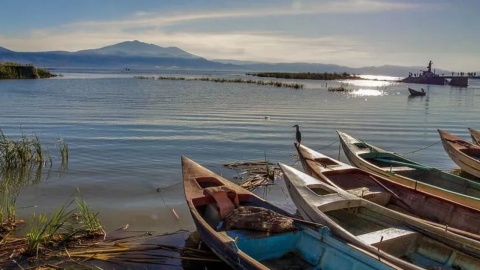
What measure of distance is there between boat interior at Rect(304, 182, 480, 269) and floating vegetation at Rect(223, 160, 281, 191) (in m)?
4.57

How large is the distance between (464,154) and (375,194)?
220 inches

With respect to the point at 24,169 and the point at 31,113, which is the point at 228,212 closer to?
the point at 24,169

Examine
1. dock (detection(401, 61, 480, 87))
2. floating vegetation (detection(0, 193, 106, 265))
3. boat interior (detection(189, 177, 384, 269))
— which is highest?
dock (detection(401, 61, 480, 87))

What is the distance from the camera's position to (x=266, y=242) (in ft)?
22.8

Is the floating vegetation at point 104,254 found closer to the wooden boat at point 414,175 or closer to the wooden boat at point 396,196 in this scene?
the wooden boat at point 396,196

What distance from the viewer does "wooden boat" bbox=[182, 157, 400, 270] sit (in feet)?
20.3

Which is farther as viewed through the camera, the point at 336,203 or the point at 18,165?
the point at 18,165

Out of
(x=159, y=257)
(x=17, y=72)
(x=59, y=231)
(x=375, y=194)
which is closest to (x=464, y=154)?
(x=375, y=194)

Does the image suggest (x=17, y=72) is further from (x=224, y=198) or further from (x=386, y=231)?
(x=386, y=231)

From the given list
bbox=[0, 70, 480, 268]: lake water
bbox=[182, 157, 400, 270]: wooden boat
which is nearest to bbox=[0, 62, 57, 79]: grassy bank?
bbox=[0, 70, 480, 268]: lake water

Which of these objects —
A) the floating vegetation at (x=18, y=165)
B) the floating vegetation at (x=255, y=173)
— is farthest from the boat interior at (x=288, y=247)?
the floating vegetation at (x=18, y=165)

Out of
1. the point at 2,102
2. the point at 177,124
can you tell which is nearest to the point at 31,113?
the point at 2,102

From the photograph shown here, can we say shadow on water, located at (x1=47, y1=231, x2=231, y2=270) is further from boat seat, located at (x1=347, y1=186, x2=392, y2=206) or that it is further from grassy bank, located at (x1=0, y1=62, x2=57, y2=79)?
grassy bank, located at (x1=0, y1=62, x2=57, y2=79)

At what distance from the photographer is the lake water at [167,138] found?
11281mm
